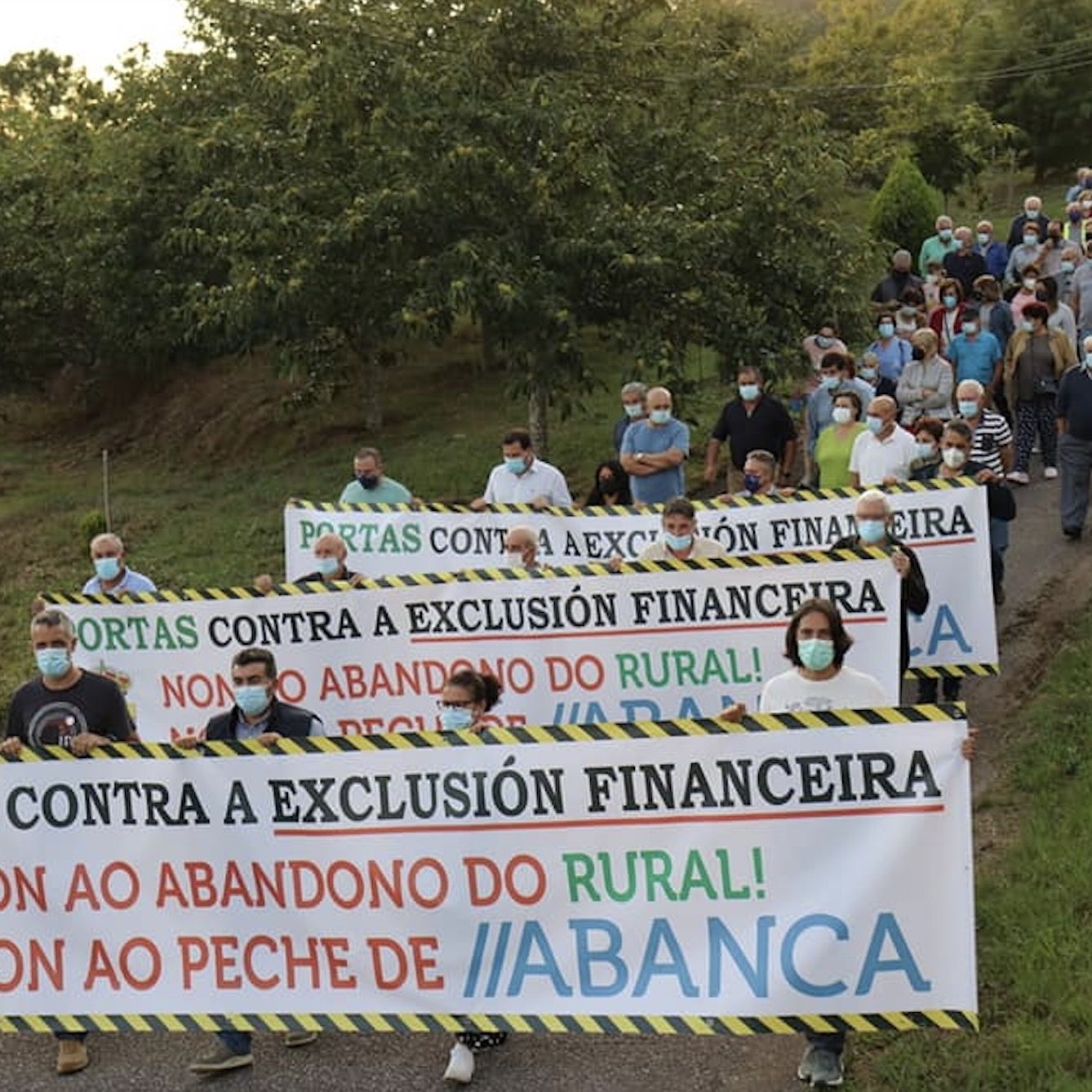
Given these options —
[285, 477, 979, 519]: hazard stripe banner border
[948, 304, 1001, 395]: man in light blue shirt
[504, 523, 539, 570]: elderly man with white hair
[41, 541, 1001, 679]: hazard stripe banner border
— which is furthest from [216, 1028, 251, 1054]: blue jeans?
[948, 304, 1001, 395]: man in light blue shirt

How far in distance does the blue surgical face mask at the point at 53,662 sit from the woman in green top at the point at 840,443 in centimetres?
603

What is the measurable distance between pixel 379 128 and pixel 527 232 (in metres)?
1.84

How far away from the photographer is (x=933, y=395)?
515 inches

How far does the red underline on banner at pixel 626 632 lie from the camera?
8.37 metres

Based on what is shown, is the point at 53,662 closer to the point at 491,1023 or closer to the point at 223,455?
the point at 491,1023

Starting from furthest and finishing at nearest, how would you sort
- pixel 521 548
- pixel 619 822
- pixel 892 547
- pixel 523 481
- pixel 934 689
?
1. pixel 523 481
2. pixel 934 689
3. pixel 521 548
4. pixel 892 547
5. pixel 619 822

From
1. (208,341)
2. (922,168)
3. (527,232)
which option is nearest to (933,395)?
(527,232)

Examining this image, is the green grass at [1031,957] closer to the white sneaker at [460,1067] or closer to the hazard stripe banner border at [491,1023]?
the hazard stripe banner border at [491,1023]

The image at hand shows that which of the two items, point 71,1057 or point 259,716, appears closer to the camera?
point 71,1057

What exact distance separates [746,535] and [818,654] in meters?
4.15

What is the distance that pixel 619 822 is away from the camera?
5727 mm

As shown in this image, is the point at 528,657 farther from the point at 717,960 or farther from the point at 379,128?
the point at 379,128

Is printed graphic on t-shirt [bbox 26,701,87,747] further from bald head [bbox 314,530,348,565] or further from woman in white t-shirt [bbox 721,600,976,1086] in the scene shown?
woman in white t-shirt [bbox 721,600,976,1086]

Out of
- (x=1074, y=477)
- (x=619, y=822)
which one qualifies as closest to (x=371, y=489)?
(x=1074, y=477)
